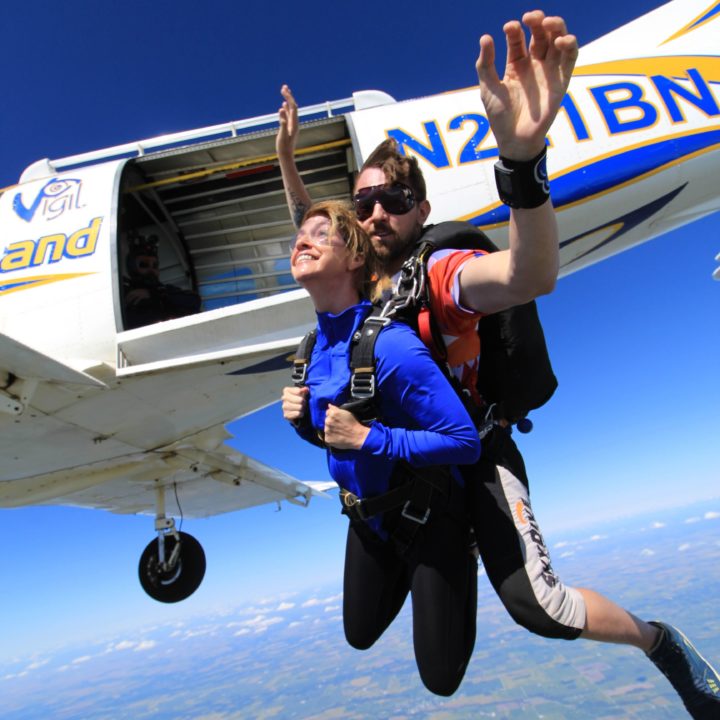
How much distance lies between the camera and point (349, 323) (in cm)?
179

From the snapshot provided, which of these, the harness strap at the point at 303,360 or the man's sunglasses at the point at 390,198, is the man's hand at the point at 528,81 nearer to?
the man's sunglasses at the point at 390,198

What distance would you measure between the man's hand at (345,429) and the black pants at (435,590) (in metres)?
0.53

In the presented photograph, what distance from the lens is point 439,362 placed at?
170 cm

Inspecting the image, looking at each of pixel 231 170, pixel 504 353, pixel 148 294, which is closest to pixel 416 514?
pixel 504 353

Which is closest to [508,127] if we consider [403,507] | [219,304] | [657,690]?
[403,507]

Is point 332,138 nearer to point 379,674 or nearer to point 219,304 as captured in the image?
point 219,304

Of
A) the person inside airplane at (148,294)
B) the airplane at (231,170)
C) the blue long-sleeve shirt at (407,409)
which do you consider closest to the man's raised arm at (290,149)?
the blue long-sleeve shirt at (407,409)

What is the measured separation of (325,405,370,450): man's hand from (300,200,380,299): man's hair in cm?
50

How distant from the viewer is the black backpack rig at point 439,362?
1.58m

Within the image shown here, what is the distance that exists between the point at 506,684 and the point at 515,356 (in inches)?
5340

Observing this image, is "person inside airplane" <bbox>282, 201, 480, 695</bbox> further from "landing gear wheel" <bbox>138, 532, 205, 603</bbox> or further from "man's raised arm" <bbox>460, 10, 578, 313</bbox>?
"landing gear wheel" <bbox>138, 532, 205, 603</bbox>

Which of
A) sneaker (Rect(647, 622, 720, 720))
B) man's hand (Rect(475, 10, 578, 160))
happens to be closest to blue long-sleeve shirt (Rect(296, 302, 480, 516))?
man's hand (Rect(475, 10, 578, 160))

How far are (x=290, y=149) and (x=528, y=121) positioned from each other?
159cm

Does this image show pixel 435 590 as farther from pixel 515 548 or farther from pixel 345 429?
pixel 345 429
